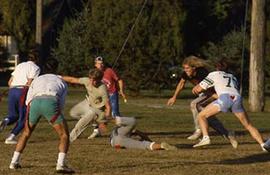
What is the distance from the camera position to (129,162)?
14.0 metres

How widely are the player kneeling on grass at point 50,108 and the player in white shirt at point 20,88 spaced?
155 inches

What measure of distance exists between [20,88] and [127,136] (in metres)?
2.86

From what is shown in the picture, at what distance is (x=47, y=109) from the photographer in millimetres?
12453

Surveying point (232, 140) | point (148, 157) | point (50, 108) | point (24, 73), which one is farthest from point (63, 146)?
point (232, 140)

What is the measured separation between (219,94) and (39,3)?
23.5 m

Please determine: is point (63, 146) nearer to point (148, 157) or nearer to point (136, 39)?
point (148, 157)

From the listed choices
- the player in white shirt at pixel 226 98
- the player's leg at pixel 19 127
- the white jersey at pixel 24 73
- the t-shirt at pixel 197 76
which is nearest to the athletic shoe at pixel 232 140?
the player in white shirt at pixel 226 98

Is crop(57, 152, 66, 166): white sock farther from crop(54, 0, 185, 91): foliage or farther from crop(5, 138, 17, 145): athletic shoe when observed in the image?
crop(54, 0, 185, 91): foliage

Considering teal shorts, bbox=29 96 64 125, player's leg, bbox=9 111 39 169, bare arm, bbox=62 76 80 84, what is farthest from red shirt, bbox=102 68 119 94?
teal shorts, bbox=29 96 64 125

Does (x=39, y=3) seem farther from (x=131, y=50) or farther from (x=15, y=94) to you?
(x=15, y=94)

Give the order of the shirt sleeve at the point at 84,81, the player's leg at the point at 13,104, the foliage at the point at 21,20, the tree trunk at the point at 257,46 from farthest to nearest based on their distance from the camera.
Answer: the foliage at the point at 21,20
the tree trunk at the point at 257,46
the player's leg at the point at 13,104
the shirt sleeve at the point at 84,81

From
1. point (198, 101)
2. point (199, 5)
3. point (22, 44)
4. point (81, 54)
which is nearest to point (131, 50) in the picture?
point (81, 54)

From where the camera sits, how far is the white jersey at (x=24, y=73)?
16.7m

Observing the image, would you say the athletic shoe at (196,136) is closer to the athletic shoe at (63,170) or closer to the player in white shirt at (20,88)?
the player in white shirt at (20,88)
